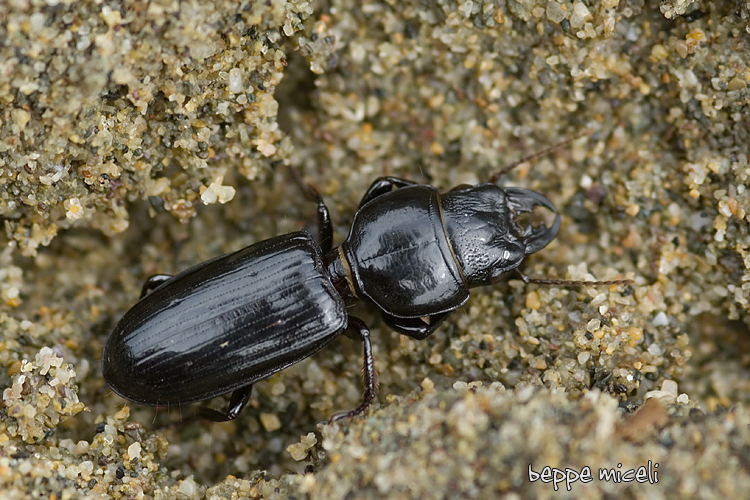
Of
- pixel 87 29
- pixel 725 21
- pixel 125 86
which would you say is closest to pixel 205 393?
pixel 125 86

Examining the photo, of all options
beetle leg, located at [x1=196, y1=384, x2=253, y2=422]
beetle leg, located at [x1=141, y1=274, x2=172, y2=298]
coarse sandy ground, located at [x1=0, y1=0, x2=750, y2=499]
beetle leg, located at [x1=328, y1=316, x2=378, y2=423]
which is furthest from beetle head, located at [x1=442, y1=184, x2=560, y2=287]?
beetle leg, located at [x1=141, y1=274, x2=172, y2=298]

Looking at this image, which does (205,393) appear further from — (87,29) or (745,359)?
(745,359)

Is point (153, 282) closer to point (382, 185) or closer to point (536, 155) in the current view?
point (382, 185)

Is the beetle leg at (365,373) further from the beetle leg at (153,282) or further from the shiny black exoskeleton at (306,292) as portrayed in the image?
the beetle leg at (153,282)

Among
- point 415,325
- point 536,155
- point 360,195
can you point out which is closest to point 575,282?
point 536,155

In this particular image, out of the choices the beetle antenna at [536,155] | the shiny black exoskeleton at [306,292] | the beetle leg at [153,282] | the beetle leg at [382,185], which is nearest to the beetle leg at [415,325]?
the shiny black exoskeleton at [306,292]

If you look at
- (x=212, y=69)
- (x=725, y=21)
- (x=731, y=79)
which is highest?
(x=212, y=69)
